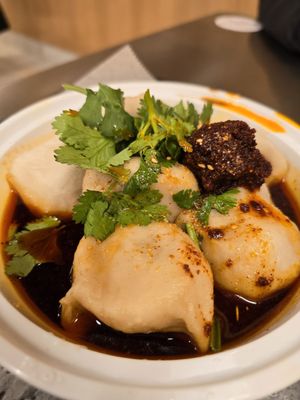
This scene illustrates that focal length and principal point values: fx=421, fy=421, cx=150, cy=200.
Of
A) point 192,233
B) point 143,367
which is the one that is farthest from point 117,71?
point 143,367

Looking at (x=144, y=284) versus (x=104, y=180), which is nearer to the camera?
(x=144, y=284)

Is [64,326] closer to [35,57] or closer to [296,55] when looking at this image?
[296,55]

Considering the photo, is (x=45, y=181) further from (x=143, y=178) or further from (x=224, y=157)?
(x=224, y=157)

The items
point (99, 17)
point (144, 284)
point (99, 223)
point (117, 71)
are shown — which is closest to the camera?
point (144, 284)

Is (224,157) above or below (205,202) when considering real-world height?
above

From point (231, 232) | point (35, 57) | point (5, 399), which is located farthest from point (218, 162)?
point (35, 57)

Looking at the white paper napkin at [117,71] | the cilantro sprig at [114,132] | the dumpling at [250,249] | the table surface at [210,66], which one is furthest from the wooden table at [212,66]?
the dumpling at [250,249]

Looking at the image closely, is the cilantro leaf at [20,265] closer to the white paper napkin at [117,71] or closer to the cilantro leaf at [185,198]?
the cilantro leaf at [185,198]

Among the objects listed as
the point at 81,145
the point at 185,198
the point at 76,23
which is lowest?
the point at 76,23
